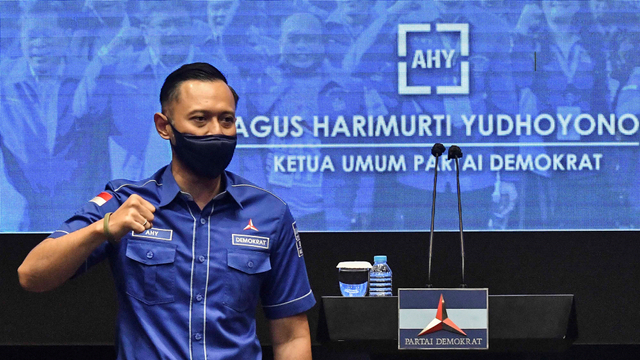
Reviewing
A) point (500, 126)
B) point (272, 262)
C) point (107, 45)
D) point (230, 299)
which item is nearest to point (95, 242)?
point (230, 299)

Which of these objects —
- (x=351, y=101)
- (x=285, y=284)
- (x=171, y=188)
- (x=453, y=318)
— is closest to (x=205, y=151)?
(x=171, y=188)

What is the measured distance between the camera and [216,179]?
1.75 meters

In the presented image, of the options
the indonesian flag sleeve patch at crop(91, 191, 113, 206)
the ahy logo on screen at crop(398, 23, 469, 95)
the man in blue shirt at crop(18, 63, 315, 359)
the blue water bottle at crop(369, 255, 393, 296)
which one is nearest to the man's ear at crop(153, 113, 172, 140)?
the man in blue shirt at crop(18, 63, 315, 359)

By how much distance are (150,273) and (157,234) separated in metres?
0.10

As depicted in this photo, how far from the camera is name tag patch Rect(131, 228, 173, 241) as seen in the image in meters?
1.62

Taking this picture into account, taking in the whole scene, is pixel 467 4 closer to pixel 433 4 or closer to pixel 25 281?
pixel 433 4

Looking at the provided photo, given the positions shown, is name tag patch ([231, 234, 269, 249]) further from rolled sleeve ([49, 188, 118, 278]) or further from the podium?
the podium

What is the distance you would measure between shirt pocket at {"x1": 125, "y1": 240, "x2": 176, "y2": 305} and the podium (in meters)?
1.01

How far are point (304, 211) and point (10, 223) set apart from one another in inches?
52.6

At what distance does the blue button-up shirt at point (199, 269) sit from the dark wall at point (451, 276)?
1416 mm

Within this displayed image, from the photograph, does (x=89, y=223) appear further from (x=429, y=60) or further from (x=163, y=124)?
(x=429, y=60)

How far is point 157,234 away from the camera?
1637 millimetres

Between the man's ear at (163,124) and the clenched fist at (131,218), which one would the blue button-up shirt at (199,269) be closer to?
the man's ear at (163,124)

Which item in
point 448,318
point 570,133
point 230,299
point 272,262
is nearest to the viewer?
point 230,299
